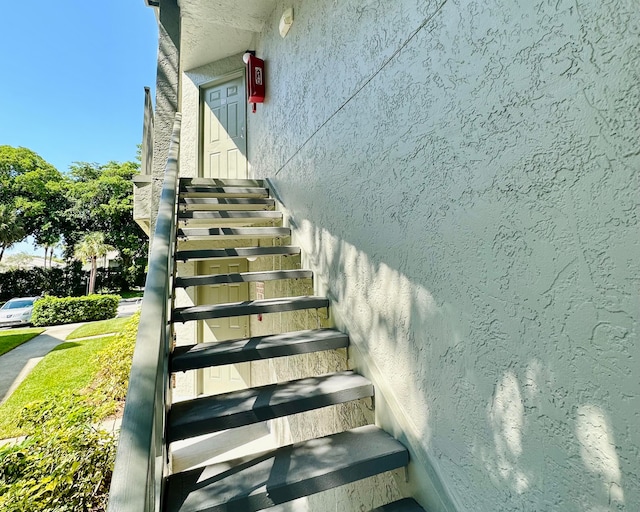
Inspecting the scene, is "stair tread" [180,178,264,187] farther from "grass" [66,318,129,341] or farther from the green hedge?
the green hedge

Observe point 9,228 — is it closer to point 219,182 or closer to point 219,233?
point 219,182

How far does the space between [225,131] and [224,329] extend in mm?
4421

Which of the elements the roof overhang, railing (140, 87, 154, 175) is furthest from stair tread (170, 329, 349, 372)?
the roof overhang

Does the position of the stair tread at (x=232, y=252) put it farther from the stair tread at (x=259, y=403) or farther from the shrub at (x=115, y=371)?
the shrub at (x=115, y=371)

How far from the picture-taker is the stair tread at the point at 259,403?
196cm

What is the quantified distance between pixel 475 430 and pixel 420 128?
1616mm

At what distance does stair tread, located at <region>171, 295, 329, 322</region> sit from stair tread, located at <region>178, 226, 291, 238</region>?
104 cm

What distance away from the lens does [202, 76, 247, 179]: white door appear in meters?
6.96

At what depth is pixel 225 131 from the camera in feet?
23.7

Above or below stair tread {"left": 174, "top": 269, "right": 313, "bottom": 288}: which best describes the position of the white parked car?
below

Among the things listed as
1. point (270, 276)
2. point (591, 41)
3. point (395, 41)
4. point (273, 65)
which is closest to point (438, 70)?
point (395, 41)

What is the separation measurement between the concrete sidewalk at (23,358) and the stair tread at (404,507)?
30.1ft

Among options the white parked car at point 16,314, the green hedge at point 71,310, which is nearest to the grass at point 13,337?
the white parked car at point 16,314

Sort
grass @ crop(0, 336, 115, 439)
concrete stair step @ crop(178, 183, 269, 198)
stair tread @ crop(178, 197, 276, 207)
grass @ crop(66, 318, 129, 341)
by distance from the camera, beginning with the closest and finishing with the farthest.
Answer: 1. stair tread @ crop(178, 197, 276, 207)
2. concrete stair step @ crop(178, 183, 269, 198)
3. grass @ crop(0, 336, 115, 439)
4. grass @ crop(66, 318, 129, 341)
